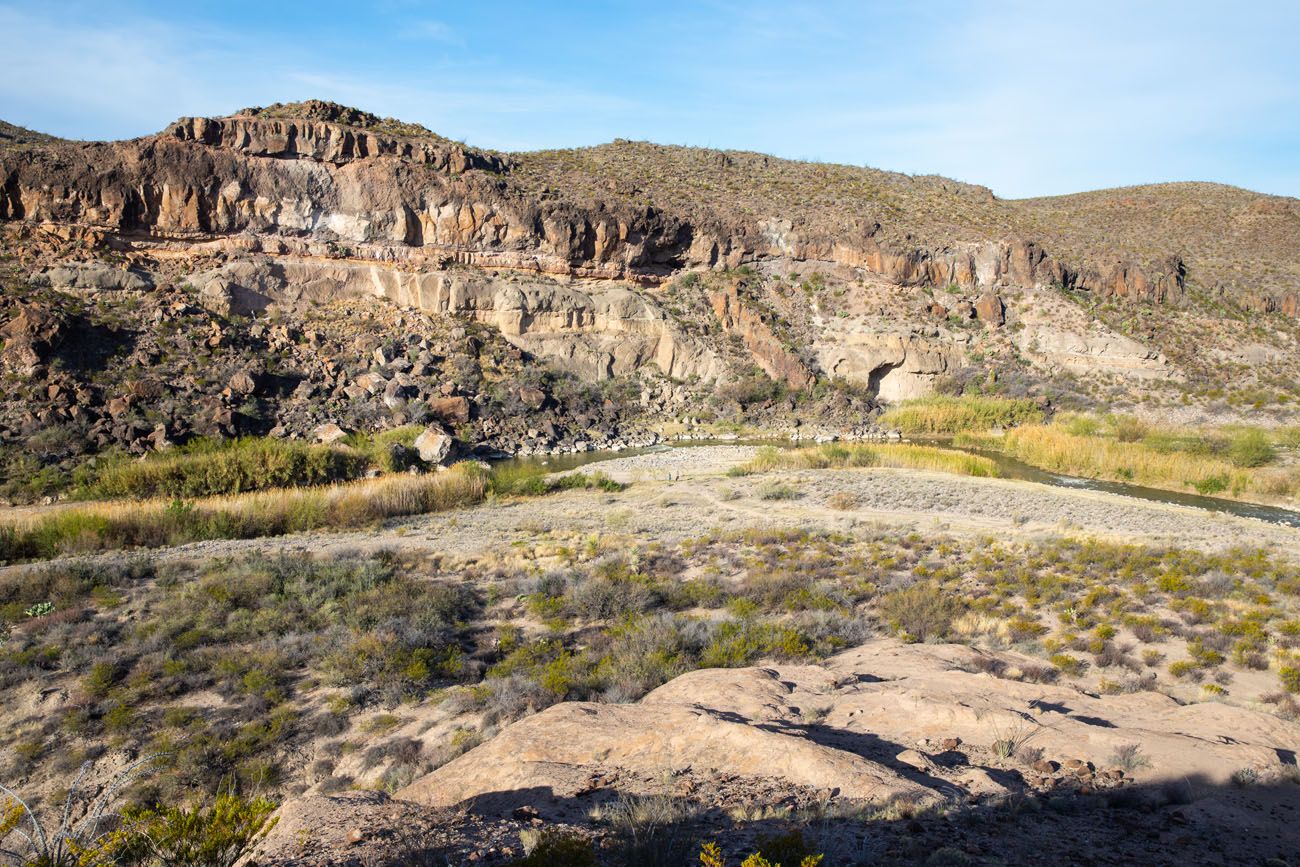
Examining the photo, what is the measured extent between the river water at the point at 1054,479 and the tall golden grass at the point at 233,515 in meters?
8.34

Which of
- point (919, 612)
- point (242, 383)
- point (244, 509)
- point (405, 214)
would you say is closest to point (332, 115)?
point (405, 214)

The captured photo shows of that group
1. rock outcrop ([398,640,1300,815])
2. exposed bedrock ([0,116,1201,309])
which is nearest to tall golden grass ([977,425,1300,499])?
exposed bedrock ([0,116,1201,309])

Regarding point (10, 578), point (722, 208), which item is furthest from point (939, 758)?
point (722, 208)

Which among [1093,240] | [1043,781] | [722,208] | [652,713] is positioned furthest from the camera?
[1093,240]

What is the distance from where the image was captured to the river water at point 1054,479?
2198cm

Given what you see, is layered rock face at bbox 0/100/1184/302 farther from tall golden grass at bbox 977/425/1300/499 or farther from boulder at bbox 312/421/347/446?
tall golden grass at bbox 977/425/1300/499

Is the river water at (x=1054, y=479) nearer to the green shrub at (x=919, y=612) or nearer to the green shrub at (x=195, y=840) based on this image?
the green shrub at (x=919, y=612)

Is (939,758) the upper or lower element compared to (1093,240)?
lower

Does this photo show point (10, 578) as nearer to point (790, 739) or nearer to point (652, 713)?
point (652, 713)

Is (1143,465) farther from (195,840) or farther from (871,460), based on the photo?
(195,840)

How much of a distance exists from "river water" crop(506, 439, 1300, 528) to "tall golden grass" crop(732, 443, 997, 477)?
5.07ft

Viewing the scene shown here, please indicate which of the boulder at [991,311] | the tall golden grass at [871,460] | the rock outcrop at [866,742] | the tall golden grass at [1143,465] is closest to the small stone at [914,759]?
the rock outcrop at [866,742]

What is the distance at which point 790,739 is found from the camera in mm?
5641

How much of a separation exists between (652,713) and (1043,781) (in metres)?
3.30
